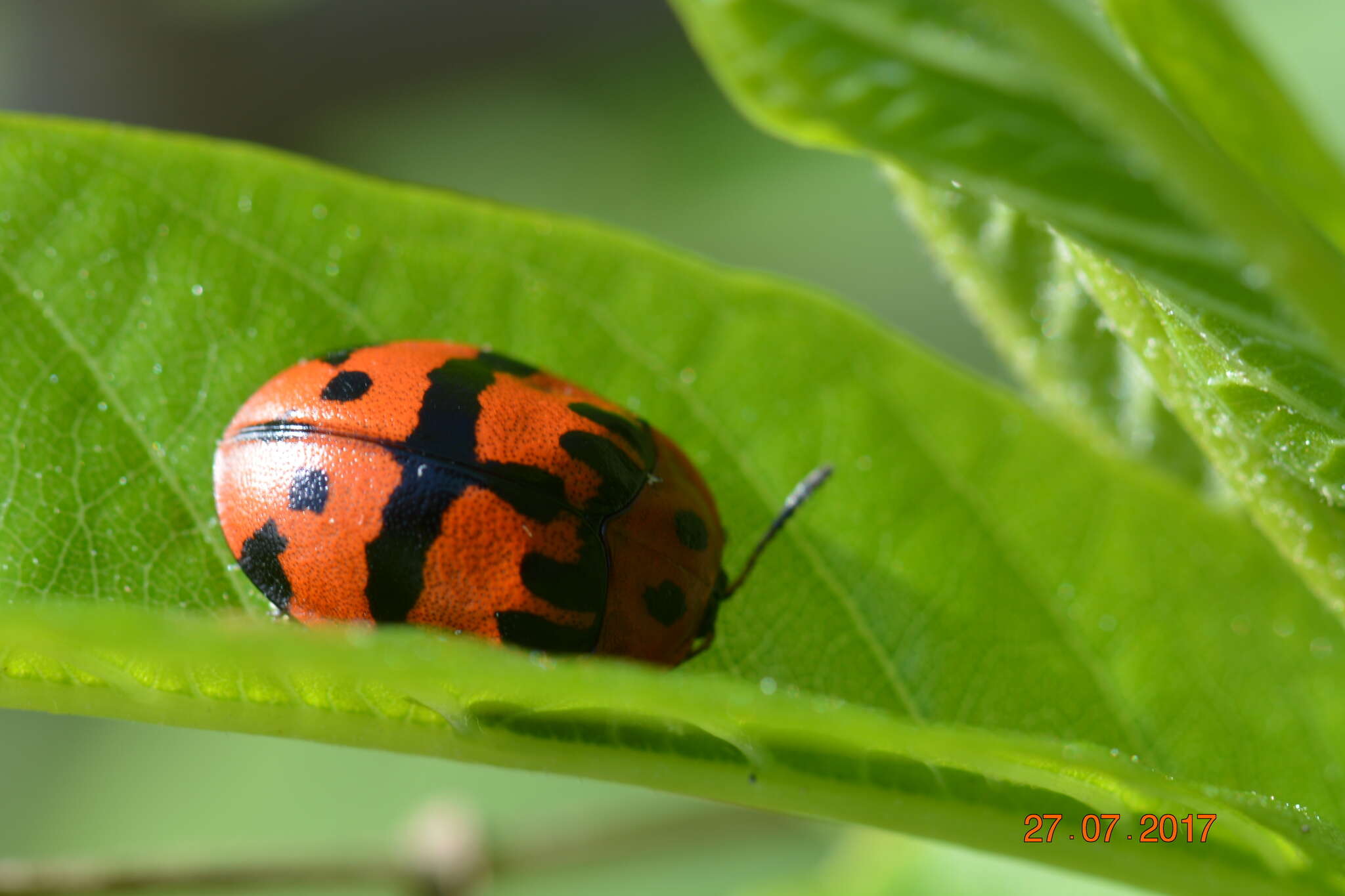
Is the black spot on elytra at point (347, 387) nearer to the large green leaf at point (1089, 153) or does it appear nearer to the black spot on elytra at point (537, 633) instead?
the black spot on elytra at point (537, 633)

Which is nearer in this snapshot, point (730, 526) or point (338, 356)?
point (338, 356)

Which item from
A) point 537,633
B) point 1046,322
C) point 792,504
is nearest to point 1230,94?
point 1046,322

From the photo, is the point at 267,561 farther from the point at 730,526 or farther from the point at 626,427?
the point at 730,526

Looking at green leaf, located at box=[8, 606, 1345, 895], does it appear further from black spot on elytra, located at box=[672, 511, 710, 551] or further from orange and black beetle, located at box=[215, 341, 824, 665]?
black spot on elytra, located at box=[672, 511, 710, 551]

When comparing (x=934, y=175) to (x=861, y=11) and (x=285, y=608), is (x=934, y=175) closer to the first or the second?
(x=861, y=11)

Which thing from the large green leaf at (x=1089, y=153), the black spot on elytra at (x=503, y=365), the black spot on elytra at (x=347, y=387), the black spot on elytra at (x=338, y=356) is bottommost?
the black spot on elytra at (x=347, y=387)

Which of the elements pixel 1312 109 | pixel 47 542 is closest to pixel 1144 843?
pixel 47 542
